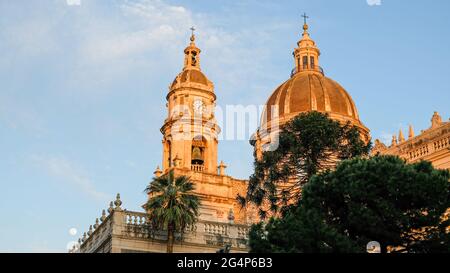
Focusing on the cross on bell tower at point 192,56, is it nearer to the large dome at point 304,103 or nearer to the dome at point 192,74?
the dome at point 192,74

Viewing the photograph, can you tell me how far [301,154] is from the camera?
1473 inches

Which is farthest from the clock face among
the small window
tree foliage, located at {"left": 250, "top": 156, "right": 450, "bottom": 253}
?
tree foliage, located at {"left": 250, "top": 156, "right": 450, "bottom": 253}

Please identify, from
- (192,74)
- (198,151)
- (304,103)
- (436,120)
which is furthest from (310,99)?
(436,120)

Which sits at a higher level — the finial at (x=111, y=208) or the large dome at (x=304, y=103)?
the large dome at (x=304, y=103)

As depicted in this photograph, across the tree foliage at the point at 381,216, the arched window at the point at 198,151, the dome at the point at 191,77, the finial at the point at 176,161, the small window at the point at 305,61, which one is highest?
the small window at the point at 305,61

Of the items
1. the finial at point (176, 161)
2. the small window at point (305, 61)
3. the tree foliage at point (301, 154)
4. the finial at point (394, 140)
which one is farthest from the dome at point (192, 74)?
the tree foliage at point (301, 154)

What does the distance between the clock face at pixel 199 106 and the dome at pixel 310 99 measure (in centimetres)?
1056

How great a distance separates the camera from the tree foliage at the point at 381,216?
88.4 ft

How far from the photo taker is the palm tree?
1438 inches

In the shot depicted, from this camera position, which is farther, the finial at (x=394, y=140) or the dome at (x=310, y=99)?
the dome at (x=310, y=99)

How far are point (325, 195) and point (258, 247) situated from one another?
10.9 ft
